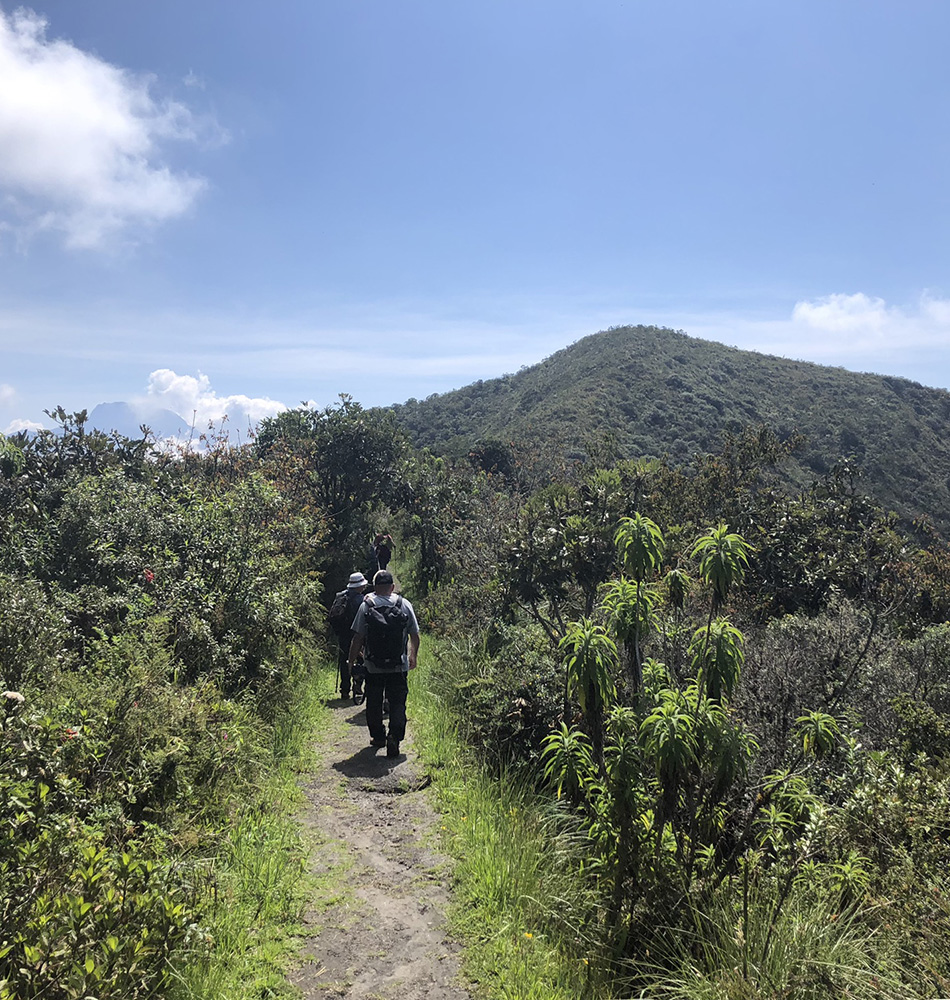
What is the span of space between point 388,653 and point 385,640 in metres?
0.12

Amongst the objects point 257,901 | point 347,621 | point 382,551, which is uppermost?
point 382,551

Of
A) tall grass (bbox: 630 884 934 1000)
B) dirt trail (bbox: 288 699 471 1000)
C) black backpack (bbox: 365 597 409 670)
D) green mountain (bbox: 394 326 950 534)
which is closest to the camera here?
tall grass (bbox: 630 884 934 1000)

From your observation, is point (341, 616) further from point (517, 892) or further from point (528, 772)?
point (517, 892)

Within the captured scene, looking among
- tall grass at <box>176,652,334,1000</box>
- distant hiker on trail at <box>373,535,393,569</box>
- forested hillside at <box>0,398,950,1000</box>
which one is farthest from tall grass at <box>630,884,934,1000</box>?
distant hiker on trail at <box>373,535,393,569</box>

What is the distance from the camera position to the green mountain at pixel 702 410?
127 feet

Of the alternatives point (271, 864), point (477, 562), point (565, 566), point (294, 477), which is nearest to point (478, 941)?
point (271, 864)

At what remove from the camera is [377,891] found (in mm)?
3674

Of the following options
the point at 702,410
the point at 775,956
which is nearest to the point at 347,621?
the point at 775,956

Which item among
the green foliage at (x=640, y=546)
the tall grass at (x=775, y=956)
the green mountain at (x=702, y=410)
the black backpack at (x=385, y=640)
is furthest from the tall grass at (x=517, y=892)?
the green mountain at (x=702, y=410)

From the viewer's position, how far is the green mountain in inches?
1522

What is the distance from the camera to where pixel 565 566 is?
24.8ft

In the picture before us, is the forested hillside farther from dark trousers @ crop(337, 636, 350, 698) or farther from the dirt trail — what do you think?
dark trousers @ crop(337, 636, 350, 698)

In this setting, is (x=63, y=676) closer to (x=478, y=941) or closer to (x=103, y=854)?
(x=103, y=854)

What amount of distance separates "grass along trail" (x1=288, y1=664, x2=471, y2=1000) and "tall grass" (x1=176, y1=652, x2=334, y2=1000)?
0.34 feet
